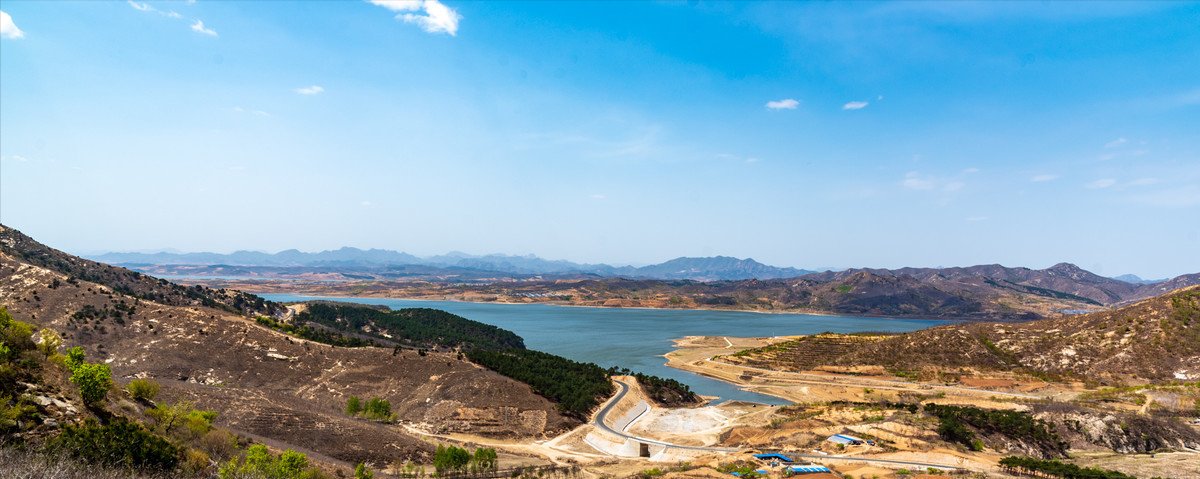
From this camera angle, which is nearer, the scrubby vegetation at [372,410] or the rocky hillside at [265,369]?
the rocky hillside at [265,369]

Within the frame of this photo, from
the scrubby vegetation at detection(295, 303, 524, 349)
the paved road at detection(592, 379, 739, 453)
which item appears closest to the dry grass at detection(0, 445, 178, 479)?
the paved road at detection(592, 379, 739, 453)

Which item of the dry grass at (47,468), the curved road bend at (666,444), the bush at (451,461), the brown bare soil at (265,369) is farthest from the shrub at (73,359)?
the curved road bend at (666,444)

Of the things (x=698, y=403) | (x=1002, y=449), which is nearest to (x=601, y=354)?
(x=698, y=403)

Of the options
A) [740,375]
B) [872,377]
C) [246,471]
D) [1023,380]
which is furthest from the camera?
[740,375]

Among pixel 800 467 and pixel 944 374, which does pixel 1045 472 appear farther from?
pixel 944 374

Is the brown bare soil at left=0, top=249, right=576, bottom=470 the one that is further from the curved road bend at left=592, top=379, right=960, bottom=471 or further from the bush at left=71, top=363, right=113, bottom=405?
the bush at left=71, top=363, right=113, bottom=405

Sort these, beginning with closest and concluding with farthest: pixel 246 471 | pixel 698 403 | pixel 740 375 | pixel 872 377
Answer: pixel 246 471 < pixel 698 403 < pixel 872 377 < pixel 740 375

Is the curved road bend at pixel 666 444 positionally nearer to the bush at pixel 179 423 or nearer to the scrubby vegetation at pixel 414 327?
the bush at pixel 179 423
